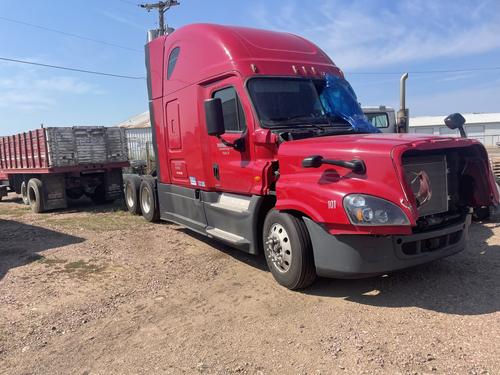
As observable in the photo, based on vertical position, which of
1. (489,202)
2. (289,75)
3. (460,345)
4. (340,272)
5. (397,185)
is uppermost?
(289,75)

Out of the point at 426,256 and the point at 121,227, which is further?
the point at 121,227

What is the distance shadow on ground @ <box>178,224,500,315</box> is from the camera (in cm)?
449

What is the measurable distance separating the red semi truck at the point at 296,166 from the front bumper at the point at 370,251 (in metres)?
0.01

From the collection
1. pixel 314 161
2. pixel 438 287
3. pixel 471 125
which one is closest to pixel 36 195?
pixel 314 161

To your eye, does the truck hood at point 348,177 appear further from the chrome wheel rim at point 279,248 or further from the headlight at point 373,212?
the chrome wheel rim at point 279,248

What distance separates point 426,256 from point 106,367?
10.6 feet

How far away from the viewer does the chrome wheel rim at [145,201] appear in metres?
9.95

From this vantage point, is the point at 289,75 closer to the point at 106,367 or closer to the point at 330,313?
the point at 330,313

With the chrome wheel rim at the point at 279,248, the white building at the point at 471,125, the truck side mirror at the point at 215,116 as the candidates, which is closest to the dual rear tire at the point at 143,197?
the truck side mirror at the point at 215,116

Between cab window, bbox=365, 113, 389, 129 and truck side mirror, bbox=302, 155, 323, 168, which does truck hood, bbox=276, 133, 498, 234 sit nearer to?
truck side mirror, bbox=302, 155, 323, 168

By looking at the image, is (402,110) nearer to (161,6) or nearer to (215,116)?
(215,116)

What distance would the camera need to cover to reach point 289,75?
6125 mm

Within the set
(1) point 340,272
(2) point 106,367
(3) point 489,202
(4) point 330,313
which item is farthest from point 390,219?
(2) point 106,367

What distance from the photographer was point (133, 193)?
10.7 meters
